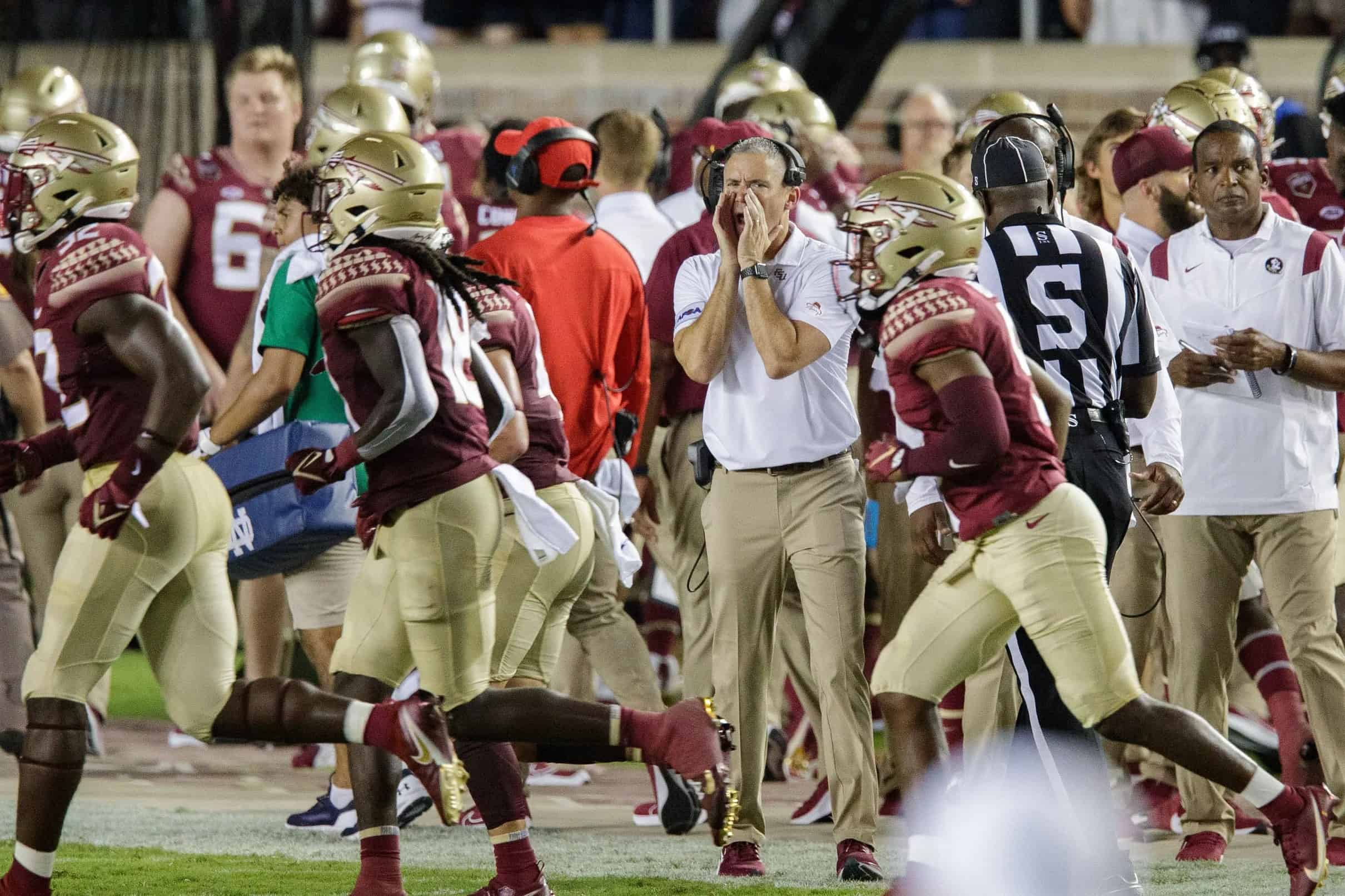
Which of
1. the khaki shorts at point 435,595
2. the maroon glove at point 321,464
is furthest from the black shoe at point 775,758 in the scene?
the maroon glove at point 321,464

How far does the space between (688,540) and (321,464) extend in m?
2.07

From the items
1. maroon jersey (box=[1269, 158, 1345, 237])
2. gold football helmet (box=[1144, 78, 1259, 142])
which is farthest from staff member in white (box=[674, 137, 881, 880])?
maroon jersey (box=[1269, 158, 1345, 237])

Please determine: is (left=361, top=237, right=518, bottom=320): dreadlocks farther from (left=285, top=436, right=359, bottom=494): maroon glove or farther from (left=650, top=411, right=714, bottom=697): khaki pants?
(left=650, top=411, right=714, bottom=697): khaki pants

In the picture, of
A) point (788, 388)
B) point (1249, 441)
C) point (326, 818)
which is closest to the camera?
point (788, 388)

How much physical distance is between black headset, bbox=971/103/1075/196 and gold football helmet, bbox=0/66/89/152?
369 cm

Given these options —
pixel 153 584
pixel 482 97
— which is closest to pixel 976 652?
pixel 153 584

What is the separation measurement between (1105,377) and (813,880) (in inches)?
56.7

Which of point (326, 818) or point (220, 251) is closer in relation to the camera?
point (326, 818)

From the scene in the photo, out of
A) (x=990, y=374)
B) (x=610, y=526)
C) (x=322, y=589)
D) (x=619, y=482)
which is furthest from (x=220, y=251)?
(x=990, y=374)

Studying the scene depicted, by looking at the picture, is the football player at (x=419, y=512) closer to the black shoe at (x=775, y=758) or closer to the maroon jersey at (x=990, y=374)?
the maroon jersey at (x=990, y=374)

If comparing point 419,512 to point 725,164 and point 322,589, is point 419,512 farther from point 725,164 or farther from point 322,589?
point 322,589

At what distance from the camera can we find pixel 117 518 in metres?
4.83

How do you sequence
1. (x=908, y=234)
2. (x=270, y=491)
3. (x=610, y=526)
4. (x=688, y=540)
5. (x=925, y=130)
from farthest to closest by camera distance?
(x=925, y=130)
(x=688, y=540)
(x=270, y=491)
(x=610, y=526)
(x=908, y=234)

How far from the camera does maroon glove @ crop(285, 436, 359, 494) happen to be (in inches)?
192
